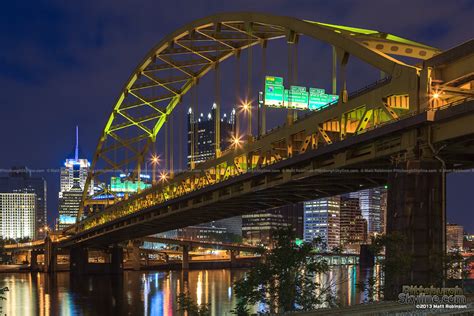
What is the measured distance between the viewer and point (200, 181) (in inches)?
2165

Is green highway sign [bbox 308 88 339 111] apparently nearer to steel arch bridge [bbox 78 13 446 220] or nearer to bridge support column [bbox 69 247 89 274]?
steel arch bridge [bbox 78 13 446 220]

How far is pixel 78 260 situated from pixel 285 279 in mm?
91848

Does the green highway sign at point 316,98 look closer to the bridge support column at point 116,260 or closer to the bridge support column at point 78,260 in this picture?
the bridge support column at point 78,260

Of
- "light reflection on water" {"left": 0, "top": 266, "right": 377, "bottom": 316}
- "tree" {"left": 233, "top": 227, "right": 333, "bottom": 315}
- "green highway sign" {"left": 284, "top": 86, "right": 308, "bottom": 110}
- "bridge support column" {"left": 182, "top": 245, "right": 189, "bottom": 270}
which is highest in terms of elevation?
"green highway sign" {"left": 284, "top": 86, "right": 308, "bottom": 110}

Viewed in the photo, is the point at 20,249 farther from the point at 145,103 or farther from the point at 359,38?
the point at 359,38

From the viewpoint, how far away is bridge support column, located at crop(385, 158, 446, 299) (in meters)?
22.8

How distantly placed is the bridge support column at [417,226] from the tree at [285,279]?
2.54 meters

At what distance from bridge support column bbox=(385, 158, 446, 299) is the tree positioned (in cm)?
254

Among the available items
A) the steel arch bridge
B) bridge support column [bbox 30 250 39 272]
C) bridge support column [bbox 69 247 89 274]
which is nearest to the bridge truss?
the steel arch bridge

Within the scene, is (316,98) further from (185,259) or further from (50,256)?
(185,259)

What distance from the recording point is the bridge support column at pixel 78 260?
350 feet

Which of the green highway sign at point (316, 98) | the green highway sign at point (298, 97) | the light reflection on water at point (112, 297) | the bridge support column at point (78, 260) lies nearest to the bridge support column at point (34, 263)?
the bridge support column at point (78, 260)

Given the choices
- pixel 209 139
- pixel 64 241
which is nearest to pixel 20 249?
pixel 64 241

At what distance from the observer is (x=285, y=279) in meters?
21.5
